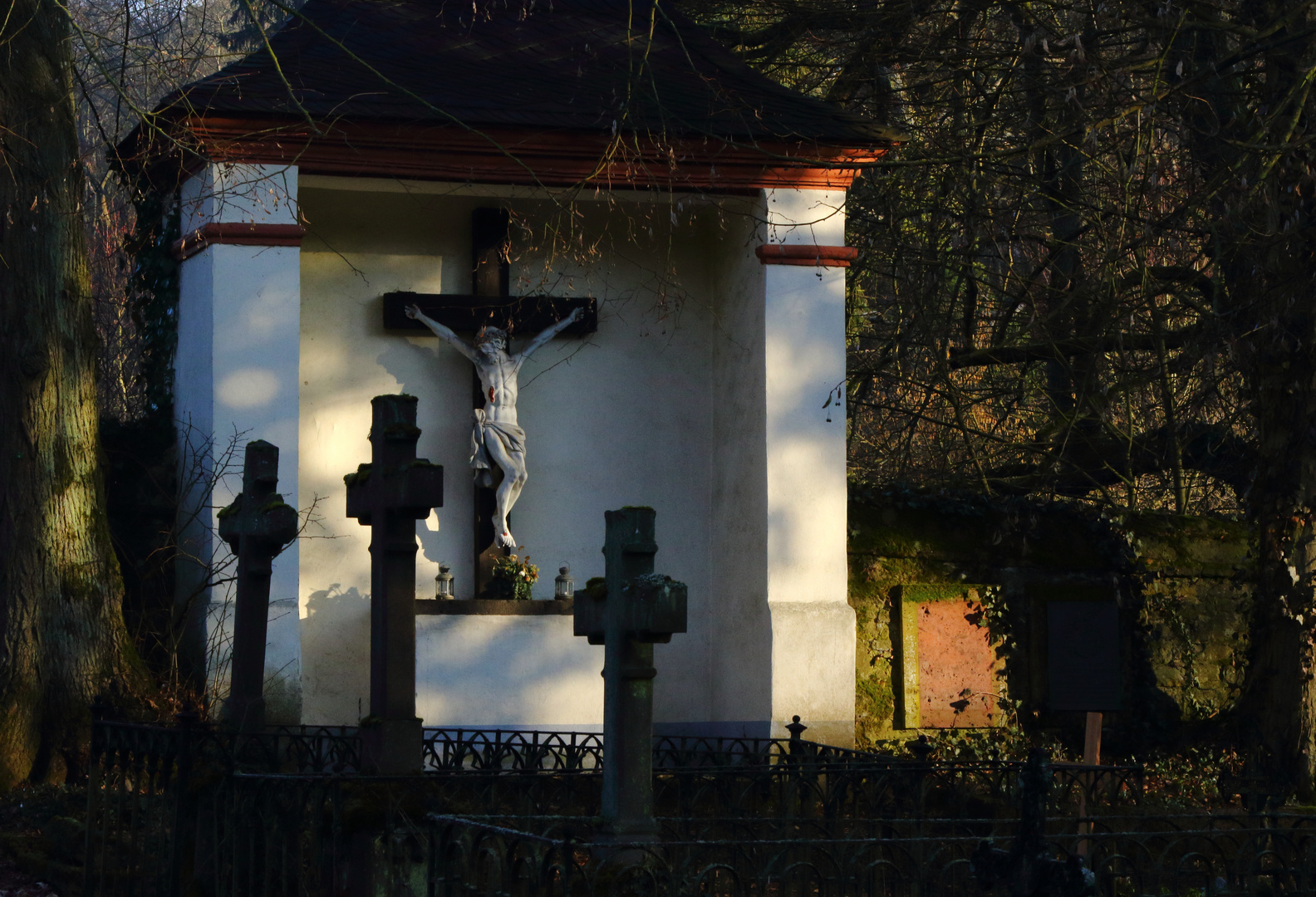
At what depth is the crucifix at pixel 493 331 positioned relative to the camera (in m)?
11.0

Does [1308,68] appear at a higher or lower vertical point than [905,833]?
higher

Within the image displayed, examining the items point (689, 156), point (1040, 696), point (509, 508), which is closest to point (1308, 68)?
point (689, 156)

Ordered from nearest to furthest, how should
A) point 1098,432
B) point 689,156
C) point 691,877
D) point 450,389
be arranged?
point 691,877
point 689,156
point 450,389
point 1098,432

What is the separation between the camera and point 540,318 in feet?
37.2

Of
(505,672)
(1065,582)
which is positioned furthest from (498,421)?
(1065,582)

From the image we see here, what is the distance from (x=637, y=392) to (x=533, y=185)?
188cm

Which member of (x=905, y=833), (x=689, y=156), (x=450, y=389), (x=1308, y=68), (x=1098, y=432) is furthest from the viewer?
(x=1098, y=432)

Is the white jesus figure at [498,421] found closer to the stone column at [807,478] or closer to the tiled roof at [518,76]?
the tiled roof at [518,76]

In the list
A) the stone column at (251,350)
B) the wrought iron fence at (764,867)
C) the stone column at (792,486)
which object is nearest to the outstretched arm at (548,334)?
the stone column at (792,486)

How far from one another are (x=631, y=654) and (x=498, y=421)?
5.52 m

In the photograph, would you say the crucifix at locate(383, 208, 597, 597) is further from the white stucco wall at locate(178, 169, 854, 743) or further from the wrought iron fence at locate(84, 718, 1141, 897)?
the wrought iron fence at locate(84, 718, 1141, 897)

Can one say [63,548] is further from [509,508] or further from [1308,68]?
[1308,68]

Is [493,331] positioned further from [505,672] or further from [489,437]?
[505,672]

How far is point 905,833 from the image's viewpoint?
22.6ft
